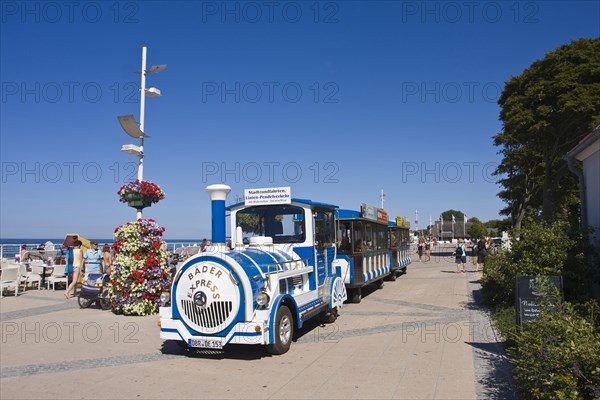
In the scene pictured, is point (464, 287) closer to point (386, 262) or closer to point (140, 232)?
point (386, 262)

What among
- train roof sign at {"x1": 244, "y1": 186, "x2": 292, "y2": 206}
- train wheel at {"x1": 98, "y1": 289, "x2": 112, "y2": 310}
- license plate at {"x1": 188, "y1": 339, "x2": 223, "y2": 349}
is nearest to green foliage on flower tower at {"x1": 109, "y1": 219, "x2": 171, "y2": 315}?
train wheel at {"x1": 98, "y1": 289, "x2": 112, "y2": 310}

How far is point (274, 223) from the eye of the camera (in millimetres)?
8727

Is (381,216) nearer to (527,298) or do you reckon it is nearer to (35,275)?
(527,298)

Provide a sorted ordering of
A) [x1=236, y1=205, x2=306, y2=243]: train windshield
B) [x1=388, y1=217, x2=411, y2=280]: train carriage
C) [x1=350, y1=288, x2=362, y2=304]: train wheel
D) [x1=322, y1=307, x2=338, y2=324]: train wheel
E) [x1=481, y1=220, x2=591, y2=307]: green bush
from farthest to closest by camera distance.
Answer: [x1=388, y1=217, x2=411, y2=280]: train carriage → [x1=350, y1=288, x2=362, y2=304]: train wheel → [x1=322, y1=307, x2=338, y2=324]: train wheel → [x1=236, y1=205, x2=306, y2=243]: train windshield → [x1=481, y1=220, x2=591, y2=307]: green bush

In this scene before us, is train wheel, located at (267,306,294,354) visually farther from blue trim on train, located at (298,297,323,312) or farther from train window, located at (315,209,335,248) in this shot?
train window, located at (315,209,335,248)

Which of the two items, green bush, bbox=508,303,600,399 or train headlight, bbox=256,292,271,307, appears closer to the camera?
green bush, bbox=508,303,600,399

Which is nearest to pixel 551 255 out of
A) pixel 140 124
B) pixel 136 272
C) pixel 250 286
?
pixel 250 286

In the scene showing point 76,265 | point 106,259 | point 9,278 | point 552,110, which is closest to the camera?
point 106,259

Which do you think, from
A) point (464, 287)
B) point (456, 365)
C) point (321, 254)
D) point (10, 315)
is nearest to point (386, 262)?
point (464, 287)

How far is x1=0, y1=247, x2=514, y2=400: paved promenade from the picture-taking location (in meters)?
5.22

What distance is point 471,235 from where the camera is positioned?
8588 cm

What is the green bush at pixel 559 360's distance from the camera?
3928 mm

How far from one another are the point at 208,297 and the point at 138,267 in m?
4.29

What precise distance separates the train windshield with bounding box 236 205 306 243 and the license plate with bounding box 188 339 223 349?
2557mm
